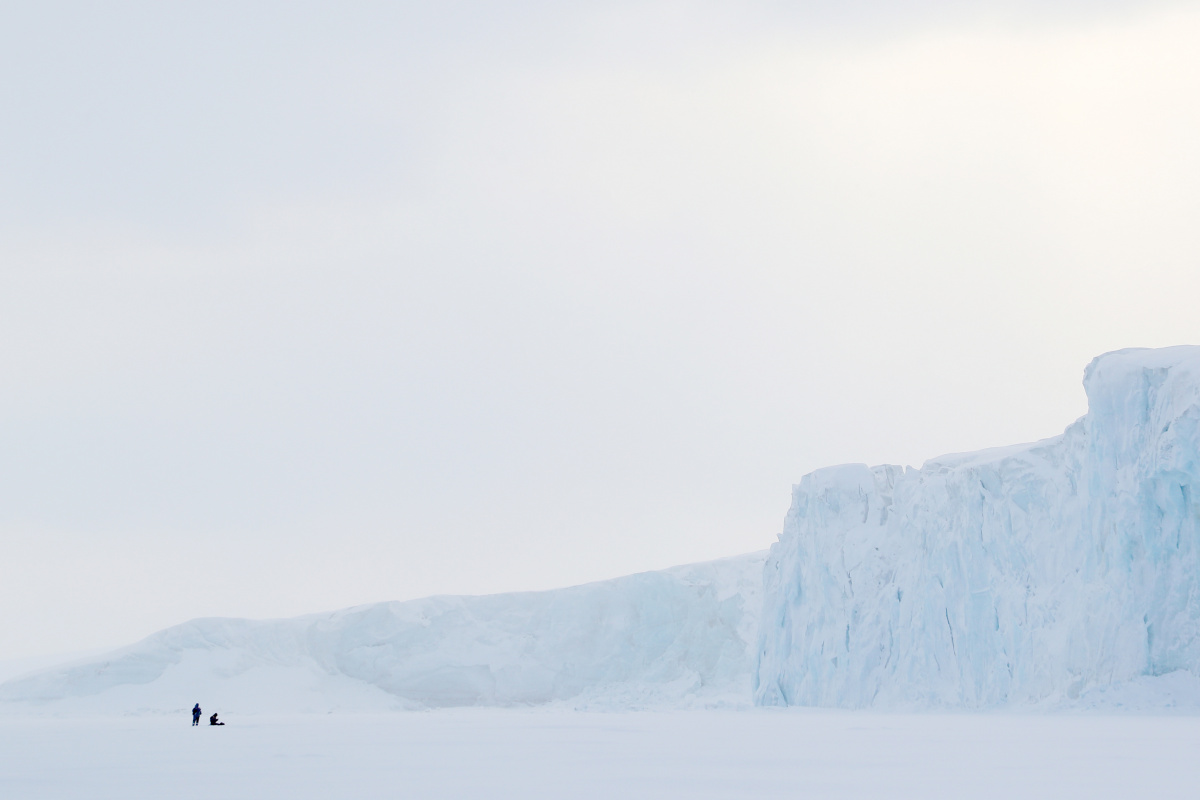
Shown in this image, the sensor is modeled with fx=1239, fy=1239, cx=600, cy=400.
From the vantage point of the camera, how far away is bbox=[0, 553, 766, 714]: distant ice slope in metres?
42.8

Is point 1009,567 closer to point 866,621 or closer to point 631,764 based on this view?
point 866,621

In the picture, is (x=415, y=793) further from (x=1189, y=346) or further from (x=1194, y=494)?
(x=1189, y=346)


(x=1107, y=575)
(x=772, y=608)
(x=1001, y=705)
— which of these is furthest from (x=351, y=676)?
(x=1107, y=575)

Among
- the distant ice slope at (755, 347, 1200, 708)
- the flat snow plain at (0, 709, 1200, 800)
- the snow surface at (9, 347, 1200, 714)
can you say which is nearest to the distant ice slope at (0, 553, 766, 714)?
the snow surface at (9, 347, 1200, 714)

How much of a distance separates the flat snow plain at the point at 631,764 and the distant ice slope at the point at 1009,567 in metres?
5.55

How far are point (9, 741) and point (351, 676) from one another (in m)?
27.3

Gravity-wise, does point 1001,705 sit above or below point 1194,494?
below

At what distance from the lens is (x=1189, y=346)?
25.2 metres

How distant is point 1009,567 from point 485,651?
22.4 m

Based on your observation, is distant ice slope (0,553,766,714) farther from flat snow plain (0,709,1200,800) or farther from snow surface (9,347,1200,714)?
flat snow plain (0,709,1200,800)

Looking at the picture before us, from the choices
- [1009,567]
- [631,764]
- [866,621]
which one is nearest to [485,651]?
[866,621]

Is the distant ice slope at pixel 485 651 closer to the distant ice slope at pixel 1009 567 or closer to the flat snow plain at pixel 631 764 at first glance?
the distant ice slope at pixel 1009 567

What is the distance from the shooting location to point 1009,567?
29359 millimetres

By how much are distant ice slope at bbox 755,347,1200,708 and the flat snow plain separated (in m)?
5.55
